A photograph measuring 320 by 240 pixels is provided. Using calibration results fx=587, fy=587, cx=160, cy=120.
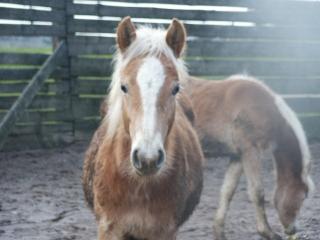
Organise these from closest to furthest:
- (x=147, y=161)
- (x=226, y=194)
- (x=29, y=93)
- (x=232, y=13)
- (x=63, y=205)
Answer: (x=147, y=161) < (x=226, y=194) < (x=63, y=205) < (x=29, y=93) < (x=232, y=13)

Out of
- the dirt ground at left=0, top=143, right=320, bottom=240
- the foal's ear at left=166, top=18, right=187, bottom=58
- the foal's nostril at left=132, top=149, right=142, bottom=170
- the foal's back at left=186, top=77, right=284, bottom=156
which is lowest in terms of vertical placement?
the dirt ground at left=0, top=143, right=320, bottom=240

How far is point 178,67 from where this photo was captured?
3350mm

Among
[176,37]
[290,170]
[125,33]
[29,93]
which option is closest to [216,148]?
[290,170]

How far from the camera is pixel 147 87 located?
9.85 ft

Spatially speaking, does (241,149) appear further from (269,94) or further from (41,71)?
(41,71)

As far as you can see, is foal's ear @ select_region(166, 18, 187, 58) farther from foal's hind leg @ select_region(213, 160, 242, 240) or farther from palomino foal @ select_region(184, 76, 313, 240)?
foal's hind leg @ select_region(213, 160, 242, 240)

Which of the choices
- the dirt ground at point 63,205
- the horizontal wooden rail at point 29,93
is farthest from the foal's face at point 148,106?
the horizontal wooden rail at point 29,93

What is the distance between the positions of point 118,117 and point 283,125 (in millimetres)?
2395

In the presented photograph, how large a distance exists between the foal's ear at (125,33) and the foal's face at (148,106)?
18cm

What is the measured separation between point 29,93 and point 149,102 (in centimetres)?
533

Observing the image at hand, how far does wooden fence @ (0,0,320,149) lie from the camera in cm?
823

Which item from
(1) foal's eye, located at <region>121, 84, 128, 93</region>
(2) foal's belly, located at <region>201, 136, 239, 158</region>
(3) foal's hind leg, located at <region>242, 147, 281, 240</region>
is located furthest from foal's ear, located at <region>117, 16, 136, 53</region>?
(2) foal's belly, located at <region>201, 136, 239, 158</region>

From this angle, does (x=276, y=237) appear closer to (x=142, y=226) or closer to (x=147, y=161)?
(x=142, y=226)

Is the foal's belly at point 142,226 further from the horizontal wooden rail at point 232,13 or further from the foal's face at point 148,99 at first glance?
the horizontal wooden rail at point 232,13
